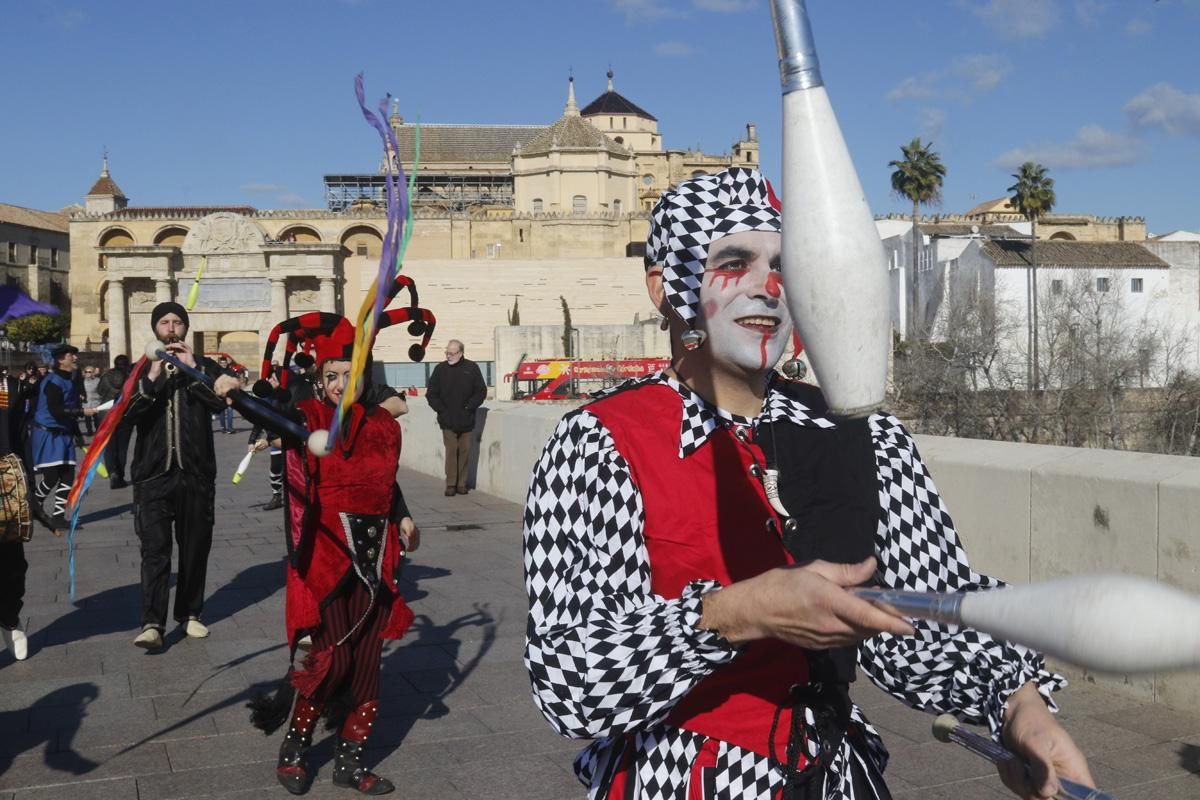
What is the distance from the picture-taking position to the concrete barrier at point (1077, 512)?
226 inches

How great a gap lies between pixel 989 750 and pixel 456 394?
14.6 m

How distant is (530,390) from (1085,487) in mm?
27520

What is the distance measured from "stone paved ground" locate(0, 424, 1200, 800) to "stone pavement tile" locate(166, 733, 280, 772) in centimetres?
1

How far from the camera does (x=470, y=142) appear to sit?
376 ft

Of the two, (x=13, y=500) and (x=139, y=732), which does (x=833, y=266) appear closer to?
(x=139, y=732)

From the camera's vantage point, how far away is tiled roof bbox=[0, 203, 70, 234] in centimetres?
9350

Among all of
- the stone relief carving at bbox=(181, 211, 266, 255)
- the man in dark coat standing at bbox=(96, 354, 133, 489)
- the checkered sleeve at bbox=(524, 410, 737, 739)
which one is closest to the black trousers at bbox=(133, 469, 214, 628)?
the checkered sleeve at bbox=(524, 410, 737, 739)

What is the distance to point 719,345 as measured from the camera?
7.32 feet

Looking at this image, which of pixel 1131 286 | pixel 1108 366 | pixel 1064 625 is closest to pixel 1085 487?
pixel 1064 625

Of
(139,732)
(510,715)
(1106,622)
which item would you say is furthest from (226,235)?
(1106,622)

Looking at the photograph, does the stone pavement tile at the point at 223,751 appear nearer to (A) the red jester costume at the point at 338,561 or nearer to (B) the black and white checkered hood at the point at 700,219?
(A) the red jester costume at the point at 338,561

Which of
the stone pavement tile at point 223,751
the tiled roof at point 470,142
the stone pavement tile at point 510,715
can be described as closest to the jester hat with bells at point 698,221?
the stone pavement tile at point 510,715

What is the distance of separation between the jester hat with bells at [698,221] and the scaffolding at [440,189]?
102 meters

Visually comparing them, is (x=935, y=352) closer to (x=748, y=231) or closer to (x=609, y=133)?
(x=748, y=231)
